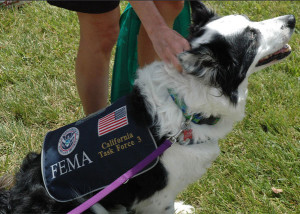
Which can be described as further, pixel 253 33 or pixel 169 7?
pixel 169 7

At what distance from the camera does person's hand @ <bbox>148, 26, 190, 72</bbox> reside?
193cm

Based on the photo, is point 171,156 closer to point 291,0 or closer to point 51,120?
point 51,120

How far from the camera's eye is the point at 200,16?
238cm

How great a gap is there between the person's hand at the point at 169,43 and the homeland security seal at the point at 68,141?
0.69 m

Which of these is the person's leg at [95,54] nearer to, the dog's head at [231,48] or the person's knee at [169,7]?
the person's knee at [169,7]

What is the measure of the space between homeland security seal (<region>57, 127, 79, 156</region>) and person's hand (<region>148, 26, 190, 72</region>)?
2.26ft

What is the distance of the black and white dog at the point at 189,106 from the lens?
202 centimetres

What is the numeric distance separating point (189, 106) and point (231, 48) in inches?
15.9

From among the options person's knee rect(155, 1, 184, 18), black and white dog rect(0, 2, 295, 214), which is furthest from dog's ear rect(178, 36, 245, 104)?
person's knee rect(155, 1, 184, 18)

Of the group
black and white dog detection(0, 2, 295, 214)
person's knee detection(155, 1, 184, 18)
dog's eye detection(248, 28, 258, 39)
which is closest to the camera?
black and white dog detection(0, 2, 295, 214)

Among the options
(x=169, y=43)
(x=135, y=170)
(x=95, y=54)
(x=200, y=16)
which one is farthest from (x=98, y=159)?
(x=200, y=16)

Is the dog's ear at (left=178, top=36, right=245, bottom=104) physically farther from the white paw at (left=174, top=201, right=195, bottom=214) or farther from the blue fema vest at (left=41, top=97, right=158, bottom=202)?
the white paw at (left=174, top=201, right=195, bottom=214)

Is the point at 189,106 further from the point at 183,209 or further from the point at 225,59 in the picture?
the point at 183,209

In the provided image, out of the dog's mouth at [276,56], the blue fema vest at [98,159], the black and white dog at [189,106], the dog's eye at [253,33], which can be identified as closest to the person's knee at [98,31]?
the black and white dog at [189,106]
